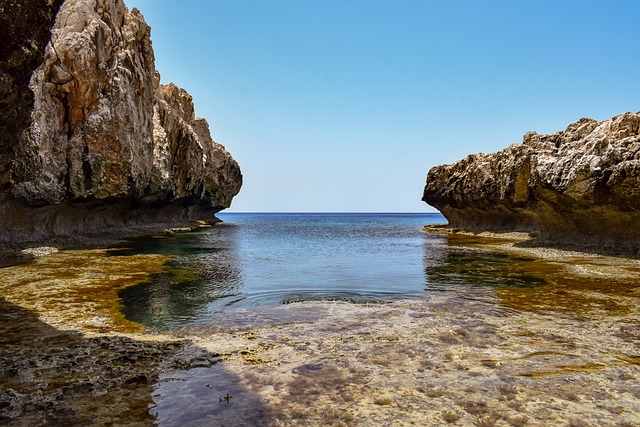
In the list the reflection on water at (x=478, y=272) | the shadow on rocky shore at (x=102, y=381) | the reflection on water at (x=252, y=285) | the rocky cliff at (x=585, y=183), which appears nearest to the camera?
the shadow on rocky shore at (x=102, y=381)

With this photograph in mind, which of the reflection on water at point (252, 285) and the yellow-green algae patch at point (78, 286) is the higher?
the yellow-green algae patch at point (78, 286)

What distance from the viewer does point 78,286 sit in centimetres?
1571

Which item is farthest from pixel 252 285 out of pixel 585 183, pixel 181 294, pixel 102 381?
pixel 585 183

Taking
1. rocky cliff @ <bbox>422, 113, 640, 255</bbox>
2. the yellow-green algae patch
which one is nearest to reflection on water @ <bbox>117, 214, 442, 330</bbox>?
the yellow-green algae patch

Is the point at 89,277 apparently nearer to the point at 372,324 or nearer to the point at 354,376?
the point at 372,324

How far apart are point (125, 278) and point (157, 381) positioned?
13393 millimetres

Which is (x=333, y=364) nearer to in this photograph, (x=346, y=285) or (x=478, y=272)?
(x=346, y=285)

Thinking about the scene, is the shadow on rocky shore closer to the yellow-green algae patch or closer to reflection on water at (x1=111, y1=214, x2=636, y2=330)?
the yellow-green algae patch

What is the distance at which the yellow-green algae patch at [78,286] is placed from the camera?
10.8 m

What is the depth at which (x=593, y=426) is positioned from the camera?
5.22 meters

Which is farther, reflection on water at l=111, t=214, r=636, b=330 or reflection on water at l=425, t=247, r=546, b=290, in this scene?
reflection on water at l=425, t=247, r=546, b=290

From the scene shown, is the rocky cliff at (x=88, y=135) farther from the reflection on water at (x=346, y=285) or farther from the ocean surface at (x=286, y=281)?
the reflection on water at (x=346, y=285)

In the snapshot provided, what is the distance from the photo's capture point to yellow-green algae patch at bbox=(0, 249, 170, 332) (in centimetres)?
1079

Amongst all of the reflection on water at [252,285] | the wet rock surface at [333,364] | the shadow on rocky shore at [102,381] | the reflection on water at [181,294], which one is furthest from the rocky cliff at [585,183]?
the shadow on rocky shore at [102,381]
